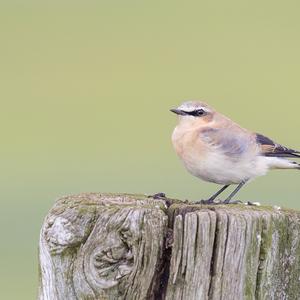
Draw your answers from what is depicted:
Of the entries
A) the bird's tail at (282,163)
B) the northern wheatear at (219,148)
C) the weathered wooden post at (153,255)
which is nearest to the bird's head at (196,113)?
the northern wheatear at (219,148)

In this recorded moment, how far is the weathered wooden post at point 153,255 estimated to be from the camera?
5.47 m

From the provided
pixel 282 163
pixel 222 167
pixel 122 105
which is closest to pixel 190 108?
pixel 222 167

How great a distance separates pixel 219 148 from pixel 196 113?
0.46 meters

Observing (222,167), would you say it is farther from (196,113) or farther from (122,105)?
(122,105)

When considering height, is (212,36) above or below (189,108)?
above

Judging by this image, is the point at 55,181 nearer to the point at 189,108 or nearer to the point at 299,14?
the point at 189,108

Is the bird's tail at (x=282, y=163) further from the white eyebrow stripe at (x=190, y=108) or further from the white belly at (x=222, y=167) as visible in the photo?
the white eyebrow stripe at (x=190, y=108)

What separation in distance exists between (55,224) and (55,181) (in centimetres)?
1444

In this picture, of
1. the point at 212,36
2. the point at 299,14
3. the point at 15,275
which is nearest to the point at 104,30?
the point at 212,36

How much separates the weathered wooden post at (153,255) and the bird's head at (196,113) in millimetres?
3912

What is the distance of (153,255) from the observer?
5.50m

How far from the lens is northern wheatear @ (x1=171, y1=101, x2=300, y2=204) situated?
30.3 feet

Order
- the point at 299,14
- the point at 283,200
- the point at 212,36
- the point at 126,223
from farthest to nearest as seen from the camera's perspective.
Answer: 1. the point at 299,14
2. the point at 212,36
3. the point at 283,200
4. the point at 126,223

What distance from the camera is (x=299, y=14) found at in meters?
41.9
